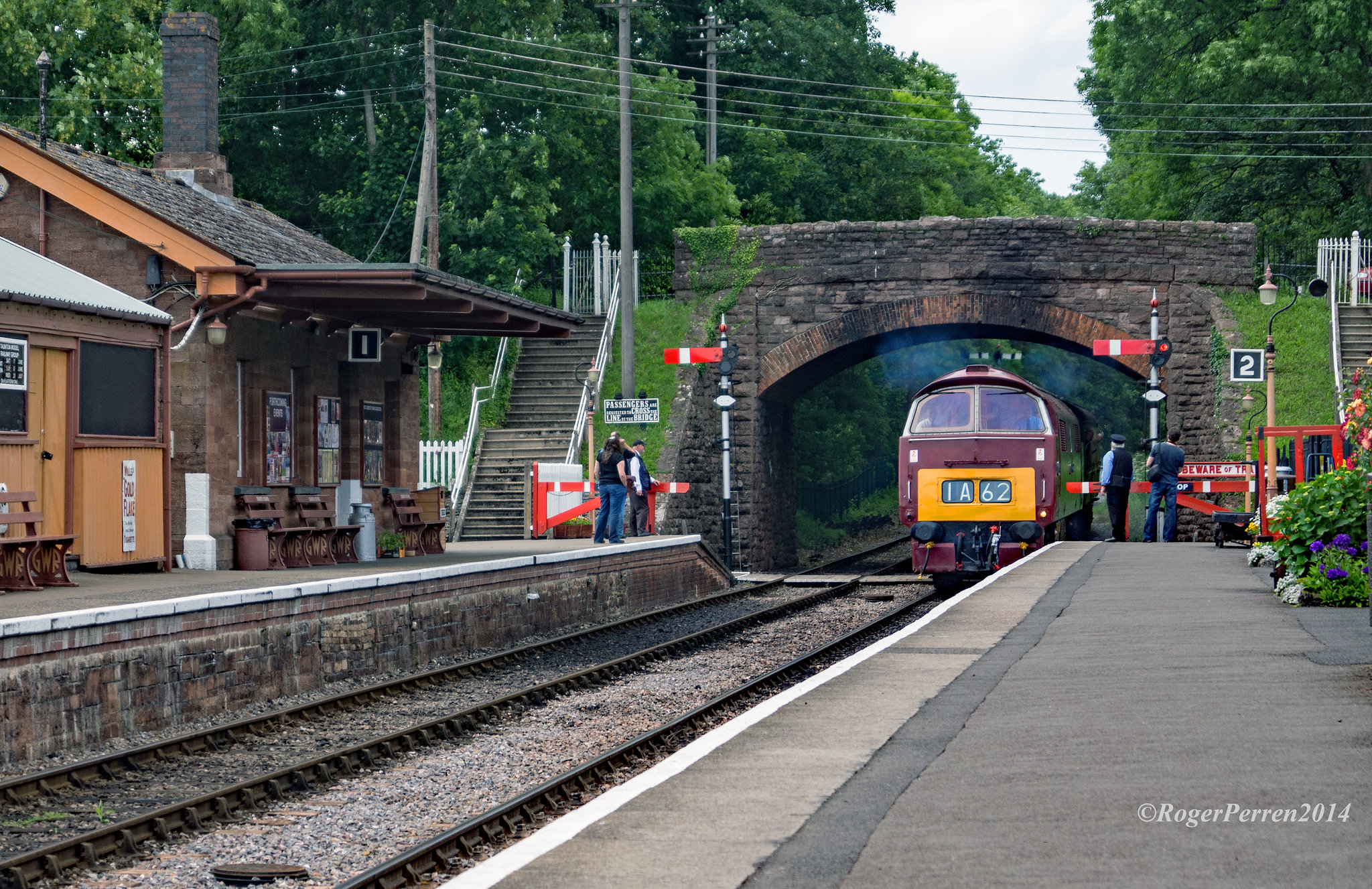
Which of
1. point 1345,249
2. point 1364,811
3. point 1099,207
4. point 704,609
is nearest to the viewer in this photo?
point 1364,811

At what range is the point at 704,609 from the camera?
21.4 m

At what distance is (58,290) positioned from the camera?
15.2 m

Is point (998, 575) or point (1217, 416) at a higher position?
point (1217, 416)

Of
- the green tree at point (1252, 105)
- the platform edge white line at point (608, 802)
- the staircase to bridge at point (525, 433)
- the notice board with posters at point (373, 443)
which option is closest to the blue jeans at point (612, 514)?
the notice board with posters at point (373, 443)

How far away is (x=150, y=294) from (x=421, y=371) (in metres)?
16.7

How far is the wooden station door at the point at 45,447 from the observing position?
14.4 m

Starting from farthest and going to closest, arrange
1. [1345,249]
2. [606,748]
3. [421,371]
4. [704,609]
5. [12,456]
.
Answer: [421,371] < [1345,249] < [704,609] < [12,456] < [606,748]

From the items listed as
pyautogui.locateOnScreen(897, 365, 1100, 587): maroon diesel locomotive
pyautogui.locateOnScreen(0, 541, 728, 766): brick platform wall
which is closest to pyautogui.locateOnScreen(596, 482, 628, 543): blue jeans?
pyautogui.locateOnScreen(0, 541, 728, 766): brick platform wall

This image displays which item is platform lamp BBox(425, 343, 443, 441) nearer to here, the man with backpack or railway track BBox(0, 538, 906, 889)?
the man with backpack

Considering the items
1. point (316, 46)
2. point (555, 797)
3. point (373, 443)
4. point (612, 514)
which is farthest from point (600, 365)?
point (555, 797)

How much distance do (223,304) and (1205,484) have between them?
55.2 ft

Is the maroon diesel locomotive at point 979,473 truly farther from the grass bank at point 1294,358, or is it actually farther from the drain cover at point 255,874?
the drain cover at point 255,874

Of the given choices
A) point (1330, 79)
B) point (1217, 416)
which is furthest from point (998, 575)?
point (1330, 79)

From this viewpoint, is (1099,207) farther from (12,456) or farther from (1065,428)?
(12,456)
